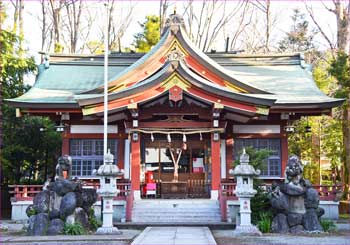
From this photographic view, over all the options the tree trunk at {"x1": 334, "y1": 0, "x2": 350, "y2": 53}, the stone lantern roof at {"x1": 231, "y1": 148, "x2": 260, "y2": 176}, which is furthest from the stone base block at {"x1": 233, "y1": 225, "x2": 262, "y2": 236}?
the tree trunk at {"x1": 334, "y1": 0, "x2": 350, "y2": 53}

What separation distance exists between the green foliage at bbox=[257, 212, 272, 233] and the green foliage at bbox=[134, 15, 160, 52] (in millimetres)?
21730

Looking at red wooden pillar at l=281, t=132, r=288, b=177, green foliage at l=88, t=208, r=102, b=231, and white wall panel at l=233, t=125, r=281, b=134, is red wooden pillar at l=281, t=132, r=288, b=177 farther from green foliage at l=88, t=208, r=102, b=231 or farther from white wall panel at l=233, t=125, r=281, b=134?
green foliage at l=88, t=208, r=102, b=231

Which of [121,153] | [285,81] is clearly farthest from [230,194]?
[285,81]

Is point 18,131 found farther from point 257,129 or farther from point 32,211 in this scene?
point 257,129

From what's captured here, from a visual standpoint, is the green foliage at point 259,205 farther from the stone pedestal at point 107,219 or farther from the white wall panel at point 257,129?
the white wall panel at point 257,129

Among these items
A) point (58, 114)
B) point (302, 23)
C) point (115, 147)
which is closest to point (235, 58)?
point (115, 147)

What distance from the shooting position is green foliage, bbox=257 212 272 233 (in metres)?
12.4

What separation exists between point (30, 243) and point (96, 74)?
480 inches

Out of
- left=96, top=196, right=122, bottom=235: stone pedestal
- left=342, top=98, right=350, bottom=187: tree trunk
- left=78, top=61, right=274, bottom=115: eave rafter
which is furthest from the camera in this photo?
left=342, top=98, right=350, bottom=187: tree trunk

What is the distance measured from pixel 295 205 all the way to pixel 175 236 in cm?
368

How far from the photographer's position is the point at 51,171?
2470 cm

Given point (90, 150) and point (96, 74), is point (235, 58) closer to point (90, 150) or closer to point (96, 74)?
point (96, 74)

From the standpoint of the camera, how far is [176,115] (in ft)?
55.1

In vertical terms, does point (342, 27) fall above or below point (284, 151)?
above
